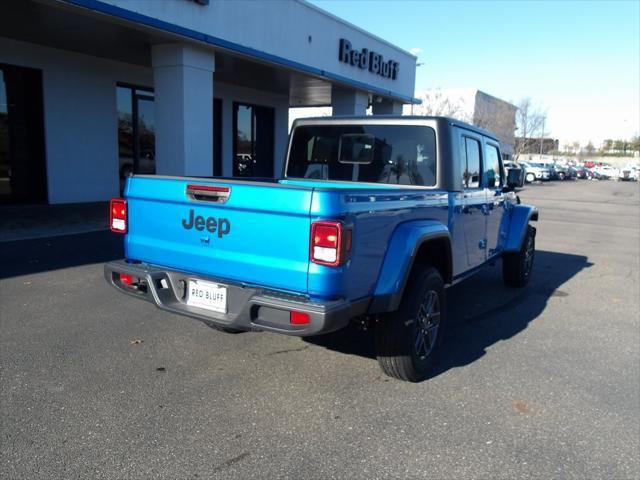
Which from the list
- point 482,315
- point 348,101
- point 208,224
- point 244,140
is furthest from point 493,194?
point 244,140

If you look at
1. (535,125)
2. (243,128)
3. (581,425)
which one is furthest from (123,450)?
(535,125)

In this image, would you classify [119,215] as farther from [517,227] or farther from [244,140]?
[244,140]

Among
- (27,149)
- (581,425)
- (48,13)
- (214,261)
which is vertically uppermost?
(48,13)

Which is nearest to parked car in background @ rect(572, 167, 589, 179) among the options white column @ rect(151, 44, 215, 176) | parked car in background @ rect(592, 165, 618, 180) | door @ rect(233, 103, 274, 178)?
parked car in background @ rect(592, 165, 618, 180)

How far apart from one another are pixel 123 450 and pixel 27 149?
11207mm

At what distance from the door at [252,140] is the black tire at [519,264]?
12411 mm

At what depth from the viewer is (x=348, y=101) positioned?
675 inches

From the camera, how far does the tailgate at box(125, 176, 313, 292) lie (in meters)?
3.12

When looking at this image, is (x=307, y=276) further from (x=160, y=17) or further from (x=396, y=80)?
(x=396, y=80)

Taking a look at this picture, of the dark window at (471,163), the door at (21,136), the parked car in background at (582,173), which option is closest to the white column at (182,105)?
the door at (21,136)

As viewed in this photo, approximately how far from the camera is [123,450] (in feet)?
9.49

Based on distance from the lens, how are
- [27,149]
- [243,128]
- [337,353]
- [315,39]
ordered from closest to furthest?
[337,353], [27,149], [315,39], [243,128]

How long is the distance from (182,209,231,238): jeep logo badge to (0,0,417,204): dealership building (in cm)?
648

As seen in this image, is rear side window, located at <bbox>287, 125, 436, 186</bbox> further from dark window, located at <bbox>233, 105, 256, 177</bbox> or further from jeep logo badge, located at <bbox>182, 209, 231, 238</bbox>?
dark window, located at <bbox>233, 105, 256, 177</bbox>
